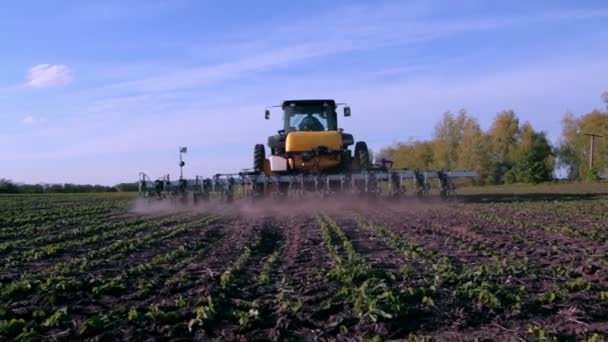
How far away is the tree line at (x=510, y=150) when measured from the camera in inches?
2393

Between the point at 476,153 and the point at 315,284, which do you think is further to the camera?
the point at 476,153

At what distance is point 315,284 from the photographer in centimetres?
779

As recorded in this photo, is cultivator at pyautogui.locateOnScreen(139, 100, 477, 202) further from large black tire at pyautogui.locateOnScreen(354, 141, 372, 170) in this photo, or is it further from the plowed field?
the plowed field

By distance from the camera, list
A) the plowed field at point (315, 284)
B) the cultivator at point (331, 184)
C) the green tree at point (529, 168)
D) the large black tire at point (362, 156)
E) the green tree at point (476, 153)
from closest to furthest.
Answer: the plowed field at point (315, 284) → the cultivator at point (331, 184) → the large black tire at point (362, 156) → the green tree at point (529, 168) → the green tree at point (476, 153)

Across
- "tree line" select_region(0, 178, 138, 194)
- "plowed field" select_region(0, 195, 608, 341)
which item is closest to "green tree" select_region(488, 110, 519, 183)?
"tree line" select_region(0, 178, 138, 194)

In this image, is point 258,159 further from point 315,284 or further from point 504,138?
point 504,138

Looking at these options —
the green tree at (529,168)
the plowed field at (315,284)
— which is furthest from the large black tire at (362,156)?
the green tree at (529,168)

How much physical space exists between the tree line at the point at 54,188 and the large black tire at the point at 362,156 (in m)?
50.3

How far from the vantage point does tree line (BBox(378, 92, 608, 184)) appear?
60781 mm

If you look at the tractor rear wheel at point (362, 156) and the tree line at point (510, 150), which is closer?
the tractor rear wheel at point (362, 156)

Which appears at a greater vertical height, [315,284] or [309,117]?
[309,117]

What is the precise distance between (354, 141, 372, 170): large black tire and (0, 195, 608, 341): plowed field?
960 centimetres

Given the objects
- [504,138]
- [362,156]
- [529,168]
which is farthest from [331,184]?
[504,138]

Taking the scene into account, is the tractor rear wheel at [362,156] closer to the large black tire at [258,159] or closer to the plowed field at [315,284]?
the large black tire at [258,159]
